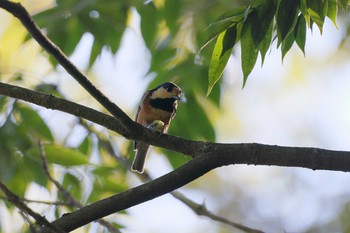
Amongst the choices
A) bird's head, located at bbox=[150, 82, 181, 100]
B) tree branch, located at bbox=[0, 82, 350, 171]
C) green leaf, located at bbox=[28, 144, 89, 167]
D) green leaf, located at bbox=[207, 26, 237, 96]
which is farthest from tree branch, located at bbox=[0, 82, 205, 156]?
bird's head, located at bbox=[150, 82, 181, 100]

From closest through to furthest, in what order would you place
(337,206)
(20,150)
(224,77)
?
1. (20,150)
2. (224,77)
3. (337,206)

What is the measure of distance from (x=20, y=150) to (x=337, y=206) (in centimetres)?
545

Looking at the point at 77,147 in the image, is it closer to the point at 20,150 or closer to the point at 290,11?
the point at 20,150

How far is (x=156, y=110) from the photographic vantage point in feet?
17.4

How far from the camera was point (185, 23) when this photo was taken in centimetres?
488

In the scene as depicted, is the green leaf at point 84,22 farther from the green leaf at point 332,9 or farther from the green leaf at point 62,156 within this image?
the green leaf at point 332,9

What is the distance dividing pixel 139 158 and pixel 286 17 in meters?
3.11

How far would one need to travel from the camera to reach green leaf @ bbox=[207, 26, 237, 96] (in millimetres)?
2516

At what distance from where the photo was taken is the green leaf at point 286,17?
7.71 feet

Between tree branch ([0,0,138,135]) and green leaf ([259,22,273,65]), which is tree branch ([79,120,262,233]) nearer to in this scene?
tree branch ([0,0,138,135])

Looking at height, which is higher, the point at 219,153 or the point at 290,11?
the point at 290,11

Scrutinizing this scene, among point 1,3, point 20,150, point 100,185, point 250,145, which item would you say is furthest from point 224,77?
point 1,3

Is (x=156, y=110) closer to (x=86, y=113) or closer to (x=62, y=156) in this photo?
(x=62, y=156)

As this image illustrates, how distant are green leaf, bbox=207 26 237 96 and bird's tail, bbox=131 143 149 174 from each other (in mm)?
2445
